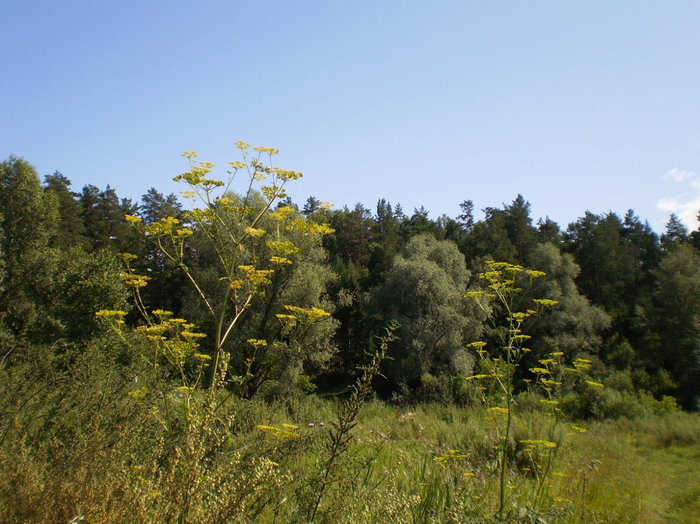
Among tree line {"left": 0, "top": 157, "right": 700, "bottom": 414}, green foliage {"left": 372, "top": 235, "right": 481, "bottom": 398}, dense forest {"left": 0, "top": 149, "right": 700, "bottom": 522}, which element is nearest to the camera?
dense forest {"left": 0, "top": 149, "right": 700, "bottom": 522}

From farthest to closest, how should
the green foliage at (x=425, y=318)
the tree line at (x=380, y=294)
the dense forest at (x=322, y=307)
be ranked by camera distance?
the green foliage at (x=425, y=318)
the tree line at (x=380, y=294)
the dense forest at (x=322, y=307)

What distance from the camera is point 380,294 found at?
94.3ft

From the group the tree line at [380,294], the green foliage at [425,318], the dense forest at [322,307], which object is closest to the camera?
the dense forest at [322,307]

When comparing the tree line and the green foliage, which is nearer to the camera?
Answer: the tree line

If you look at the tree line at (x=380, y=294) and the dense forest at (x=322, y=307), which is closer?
the dense forest at (x=322, y=307)

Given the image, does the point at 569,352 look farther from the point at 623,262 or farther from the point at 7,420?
the point at 7,420

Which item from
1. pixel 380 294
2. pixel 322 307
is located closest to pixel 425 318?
pixel 380 294

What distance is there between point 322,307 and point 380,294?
8.51 metres

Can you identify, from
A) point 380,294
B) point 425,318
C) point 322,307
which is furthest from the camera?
point 380,294

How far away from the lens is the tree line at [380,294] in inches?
752

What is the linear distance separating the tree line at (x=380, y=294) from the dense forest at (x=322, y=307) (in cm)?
13

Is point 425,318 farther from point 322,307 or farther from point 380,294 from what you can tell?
point 322,307

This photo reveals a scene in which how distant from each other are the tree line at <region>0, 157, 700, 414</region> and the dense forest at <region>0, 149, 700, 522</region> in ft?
0.43

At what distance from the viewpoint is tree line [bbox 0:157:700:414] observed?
752 inches
